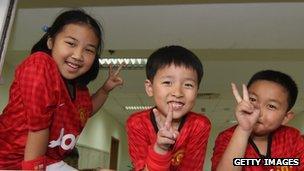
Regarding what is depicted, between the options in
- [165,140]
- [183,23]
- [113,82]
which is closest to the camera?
[165,140]

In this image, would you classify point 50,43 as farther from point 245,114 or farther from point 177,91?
point 245,114

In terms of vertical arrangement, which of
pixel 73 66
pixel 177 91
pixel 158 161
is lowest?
pixel 158 161

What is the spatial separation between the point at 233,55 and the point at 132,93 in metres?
2.84

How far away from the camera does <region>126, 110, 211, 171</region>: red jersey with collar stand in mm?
1271

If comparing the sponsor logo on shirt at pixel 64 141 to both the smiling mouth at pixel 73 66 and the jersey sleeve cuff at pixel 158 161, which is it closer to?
the smiling mouth at pixel 73 66

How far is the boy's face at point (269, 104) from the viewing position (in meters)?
1.42

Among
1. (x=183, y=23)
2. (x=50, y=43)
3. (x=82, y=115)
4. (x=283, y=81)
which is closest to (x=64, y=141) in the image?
(x=82, y=115)

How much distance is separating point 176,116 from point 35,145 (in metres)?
0.48

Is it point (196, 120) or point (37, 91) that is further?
point (196, 120)

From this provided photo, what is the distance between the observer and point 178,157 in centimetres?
130

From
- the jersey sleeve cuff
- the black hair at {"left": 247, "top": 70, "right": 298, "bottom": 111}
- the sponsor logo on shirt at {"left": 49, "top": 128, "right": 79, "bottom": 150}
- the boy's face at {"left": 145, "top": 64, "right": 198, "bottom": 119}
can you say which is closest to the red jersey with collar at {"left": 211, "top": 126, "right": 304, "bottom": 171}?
the black hair at {"left": 247, "top": 70, "right": 298, "bottom": 111}

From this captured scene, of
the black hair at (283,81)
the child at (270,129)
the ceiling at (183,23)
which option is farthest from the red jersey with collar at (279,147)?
the ceiling at (183,23)

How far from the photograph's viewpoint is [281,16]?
2854mm

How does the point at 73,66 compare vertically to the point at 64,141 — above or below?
above
